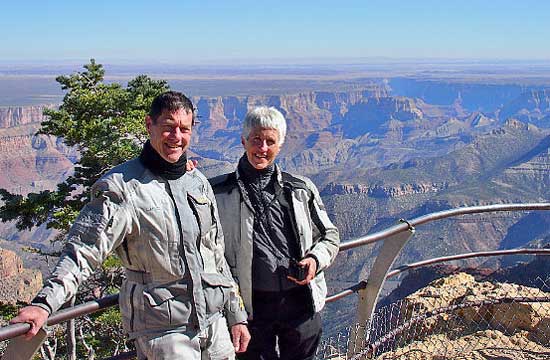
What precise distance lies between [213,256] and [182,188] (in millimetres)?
386

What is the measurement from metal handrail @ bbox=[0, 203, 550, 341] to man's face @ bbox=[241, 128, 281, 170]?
781 mm

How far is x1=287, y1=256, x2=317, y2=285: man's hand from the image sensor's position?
3322mm

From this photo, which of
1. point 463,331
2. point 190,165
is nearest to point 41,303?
point 190,165

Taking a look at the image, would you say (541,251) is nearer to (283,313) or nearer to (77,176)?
(283,313)

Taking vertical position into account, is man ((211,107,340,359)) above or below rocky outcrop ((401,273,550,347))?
above

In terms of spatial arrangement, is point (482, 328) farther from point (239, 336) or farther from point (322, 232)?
point (239, 336)

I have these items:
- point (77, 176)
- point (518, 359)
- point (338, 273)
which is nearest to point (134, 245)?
point (518, 359)

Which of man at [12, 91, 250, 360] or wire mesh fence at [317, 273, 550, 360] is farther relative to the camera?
wire mesh fence at [317, 273, 550, 360]

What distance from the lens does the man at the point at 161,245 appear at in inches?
101

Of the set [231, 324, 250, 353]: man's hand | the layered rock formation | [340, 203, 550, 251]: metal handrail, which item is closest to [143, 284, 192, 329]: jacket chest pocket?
[231, 324, 250, 353]: man's hand

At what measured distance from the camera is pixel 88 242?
2.54 metres

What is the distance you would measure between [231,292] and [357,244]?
3.99 ft

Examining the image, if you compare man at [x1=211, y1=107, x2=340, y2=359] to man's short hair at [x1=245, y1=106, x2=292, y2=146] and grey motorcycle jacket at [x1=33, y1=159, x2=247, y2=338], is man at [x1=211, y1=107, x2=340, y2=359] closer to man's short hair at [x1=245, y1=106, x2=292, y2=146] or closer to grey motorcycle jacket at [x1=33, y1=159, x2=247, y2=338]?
man's short hair at [x1=245, y1=106, x2=292, y2=146]

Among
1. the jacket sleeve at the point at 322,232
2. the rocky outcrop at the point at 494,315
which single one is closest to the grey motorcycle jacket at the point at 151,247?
the jacket sleeve at the point at 322,232
